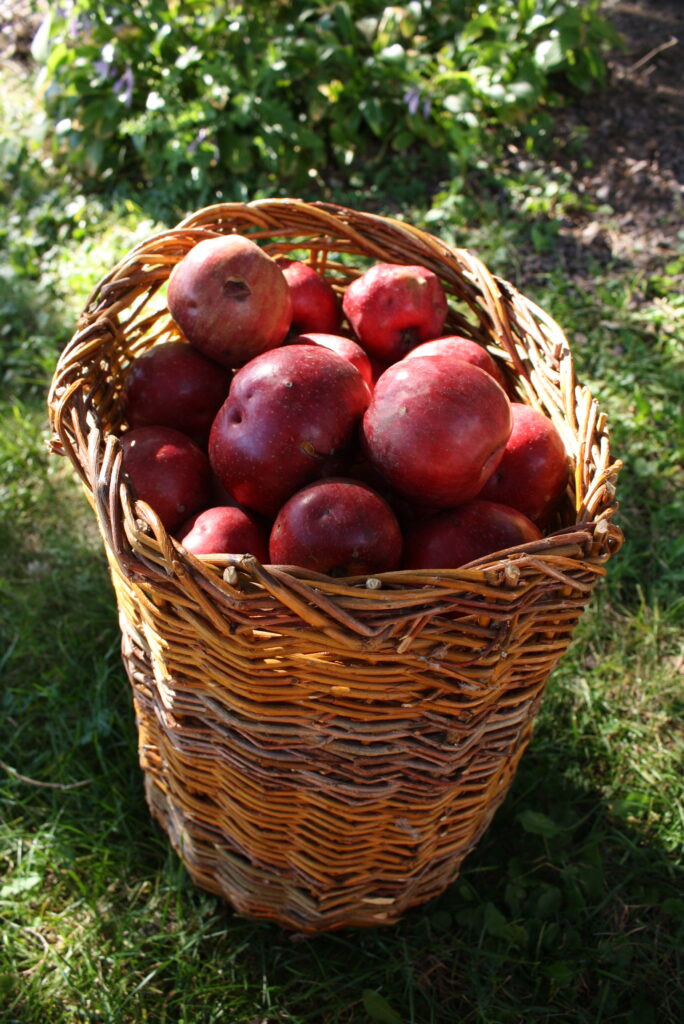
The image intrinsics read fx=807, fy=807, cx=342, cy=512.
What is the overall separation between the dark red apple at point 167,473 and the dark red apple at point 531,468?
1.99ft

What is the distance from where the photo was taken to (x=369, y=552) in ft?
4.72

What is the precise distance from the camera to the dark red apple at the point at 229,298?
5.98 feet

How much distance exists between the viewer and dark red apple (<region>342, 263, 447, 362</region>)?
1.94 meters

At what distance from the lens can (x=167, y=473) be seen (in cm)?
169

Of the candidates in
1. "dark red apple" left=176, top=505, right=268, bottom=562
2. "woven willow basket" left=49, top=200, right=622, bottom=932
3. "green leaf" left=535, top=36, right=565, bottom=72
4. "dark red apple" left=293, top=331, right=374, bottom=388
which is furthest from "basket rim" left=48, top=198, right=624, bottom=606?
"green leaf" left=535, top=36, right=565, bottom=72

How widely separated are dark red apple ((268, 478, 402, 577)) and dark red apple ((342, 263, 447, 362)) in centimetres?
63

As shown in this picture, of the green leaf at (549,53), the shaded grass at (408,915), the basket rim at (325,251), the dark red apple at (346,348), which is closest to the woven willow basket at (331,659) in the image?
the basket rim at (325,251)

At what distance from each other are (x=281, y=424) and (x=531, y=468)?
52 cm

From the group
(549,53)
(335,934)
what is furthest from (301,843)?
(549,53)

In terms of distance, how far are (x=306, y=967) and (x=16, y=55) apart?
564cm

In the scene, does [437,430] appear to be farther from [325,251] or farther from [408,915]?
[408,915]

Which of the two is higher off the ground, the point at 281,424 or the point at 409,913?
the point at 281,424

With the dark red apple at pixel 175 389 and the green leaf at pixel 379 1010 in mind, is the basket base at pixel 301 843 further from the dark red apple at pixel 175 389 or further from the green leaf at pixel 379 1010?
the dark red apple at pixel 175 389

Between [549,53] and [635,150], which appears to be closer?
[549,53]
